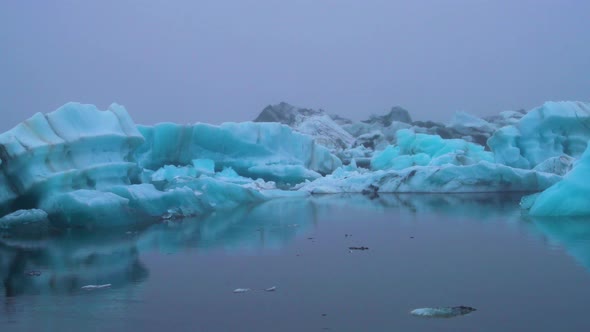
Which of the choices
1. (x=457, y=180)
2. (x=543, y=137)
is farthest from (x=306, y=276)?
(x=543, y=137)

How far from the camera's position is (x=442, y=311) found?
411 cm

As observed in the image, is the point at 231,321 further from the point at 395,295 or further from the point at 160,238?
the point at 160,238

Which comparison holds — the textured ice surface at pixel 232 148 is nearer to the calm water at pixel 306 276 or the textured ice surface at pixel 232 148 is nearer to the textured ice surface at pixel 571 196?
the calm water at pixel 306 276

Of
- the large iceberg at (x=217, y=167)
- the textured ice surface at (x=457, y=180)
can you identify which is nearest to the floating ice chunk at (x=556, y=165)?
the large iceberg at (x=217, y=167)

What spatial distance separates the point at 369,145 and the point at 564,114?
15401 millimetres

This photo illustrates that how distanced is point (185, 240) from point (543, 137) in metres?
11.3

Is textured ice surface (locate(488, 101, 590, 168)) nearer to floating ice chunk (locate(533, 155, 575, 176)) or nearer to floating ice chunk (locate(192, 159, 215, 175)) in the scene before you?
floating ice chunk (locate(533, 155, 575, 176))

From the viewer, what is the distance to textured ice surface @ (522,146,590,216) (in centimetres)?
913

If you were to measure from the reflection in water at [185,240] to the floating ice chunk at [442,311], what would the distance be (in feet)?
6.46

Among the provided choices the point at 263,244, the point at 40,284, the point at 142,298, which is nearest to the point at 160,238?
the point at 263,244

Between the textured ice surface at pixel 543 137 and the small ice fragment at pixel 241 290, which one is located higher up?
the textured ice surface at pixel 543 137

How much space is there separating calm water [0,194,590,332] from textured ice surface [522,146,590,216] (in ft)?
1.49

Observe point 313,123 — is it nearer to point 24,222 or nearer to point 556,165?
point 556,165

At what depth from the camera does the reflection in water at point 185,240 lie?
5.71 m
